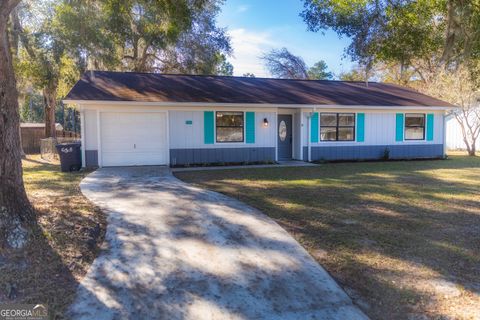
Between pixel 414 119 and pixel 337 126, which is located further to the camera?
pixel 414 119

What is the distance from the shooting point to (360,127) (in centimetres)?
1498

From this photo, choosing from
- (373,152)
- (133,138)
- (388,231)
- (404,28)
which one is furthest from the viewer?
(373,152)

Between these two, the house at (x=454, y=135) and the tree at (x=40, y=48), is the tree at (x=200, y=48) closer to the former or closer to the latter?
the tree at (x=40, y=48)

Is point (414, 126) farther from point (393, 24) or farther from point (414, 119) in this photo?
point (393, 24)

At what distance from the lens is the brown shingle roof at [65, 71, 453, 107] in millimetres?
12656

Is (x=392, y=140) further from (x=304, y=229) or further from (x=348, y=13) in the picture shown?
(x=304, y=229)

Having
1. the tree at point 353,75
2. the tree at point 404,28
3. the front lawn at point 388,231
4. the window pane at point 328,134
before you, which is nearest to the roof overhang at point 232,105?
the window pane at point 328,134

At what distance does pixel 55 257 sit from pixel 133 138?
350 inches

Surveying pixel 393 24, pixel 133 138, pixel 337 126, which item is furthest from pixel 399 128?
pixel 133 138

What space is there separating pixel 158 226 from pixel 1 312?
2.30m

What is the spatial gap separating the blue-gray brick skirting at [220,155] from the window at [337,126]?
2.36 m

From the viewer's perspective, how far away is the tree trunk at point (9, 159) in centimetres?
431

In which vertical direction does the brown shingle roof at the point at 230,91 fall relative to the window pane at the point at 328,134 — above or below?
above

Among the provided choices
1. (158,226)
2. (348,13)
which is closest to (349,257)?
(158,226)
